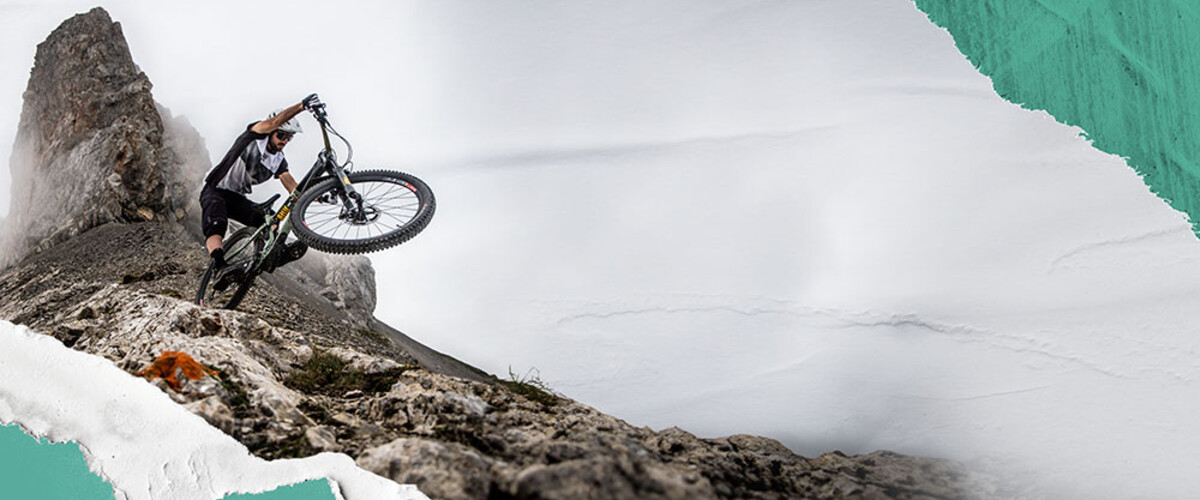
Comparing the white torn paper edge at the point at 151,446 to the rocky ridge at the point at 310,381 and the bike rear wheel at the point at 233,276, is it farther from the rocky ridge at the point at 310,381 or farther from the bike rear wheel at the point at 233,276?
the bike rear wheel at the point at 233,276

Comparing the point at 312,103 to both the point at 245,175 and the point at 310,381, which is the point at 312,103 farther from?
the point at 310,381

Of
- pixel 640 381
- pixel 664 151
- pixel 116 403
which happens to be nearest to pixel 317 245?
pixel 116 403

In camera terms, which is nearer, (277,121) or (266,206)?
(277,121)

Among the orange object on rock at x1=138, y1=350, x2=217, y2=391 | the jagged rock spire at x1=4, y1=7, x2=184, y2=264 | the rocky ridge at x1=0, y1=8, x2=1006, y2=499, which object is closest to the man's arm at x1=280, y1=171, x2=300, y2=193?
the rocky ridge at x1=0, y1=8, x2=1006, y2=499

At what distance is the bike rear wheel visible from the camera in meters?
6.97

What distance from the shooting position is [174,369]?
4.47 meters

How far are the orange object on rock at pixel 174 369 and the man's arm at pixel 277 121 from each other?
2242 millimetres

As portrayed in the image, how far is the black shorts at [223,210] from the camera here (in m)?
6.89

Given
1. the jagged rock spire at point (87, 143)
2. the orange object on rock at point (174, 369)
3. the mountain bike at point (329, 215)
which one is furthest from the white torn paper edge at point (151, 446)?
the jagged rock spire at point (87, 143)

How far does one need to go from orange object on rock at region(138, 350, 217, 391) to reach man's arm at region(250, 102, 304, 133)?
2.24 metres

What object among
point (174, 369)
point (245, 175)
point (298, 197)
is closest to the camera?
point (174, 369)

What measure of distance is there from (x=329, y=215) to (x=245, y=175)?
0.96m

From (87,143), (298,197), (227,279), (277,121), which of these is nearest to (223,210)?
(227,279)

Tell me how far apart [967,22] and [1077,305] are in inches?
135
